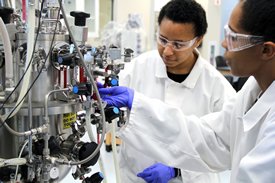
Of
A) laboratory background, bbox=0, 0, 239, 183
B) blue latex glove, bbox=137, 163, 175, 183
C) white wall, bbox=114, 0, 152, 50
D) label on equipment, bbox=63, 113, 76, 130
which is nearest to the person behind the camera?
laboratory background, bbox=0, 0, 239, 183

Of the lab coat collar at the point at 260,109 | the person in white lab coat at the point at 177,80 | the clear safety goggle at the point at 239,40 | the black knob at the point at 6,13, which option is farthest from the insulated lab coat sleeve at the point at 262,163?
the black knob at the point at 6,13

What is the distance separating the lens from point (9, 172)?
691 millimetres

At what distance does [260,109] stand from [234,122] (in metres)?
0.19

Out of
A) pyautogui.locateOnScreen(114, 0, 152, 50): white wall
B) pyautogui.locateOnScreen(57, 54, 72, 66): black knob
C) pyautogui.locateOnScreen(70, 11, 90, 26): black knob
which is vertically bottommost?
pyautogui.locateOnScreen(57, 54, 72, 66): black knob

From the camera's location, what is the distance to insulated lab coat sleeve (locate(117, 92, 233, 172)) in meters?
0.98

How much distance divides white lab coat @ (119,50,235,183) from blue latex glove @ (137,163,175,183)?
60mm

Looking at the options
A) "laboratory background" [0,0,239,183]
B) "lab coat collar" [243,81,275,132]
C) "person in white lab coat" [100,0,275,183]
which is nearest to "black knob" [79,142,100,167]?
"laboratory background" [0,0,239,183]

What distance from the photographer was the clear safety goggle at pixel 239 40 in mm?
787

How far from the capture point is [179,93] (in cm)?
134

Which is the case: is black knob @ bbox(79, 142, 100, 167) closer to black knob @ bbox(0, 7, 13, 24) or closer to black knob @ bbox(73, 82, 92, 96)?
black knob @ bbox(73, 82, 92, 96)

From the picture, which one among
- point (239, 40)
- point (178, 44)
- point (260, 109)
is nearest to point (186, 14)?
point (178, 44)

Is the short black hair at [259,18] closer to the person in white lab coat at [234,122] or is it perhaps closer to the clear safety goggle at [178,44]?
the person in white lab coat at [234,122]

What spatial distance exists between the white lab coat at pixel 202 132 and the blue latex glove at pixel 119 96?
0.02 meters

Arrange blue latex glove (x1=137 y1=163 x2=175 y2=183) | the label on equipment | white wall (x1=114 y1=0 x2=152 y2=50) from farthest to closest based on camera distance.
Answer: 1. white wall (x1=114 y1=0 x2=152 y2=50)
2. blue latex glove (x1=137 y1=163 x2=175 y2=183)
3. the label on equipment
